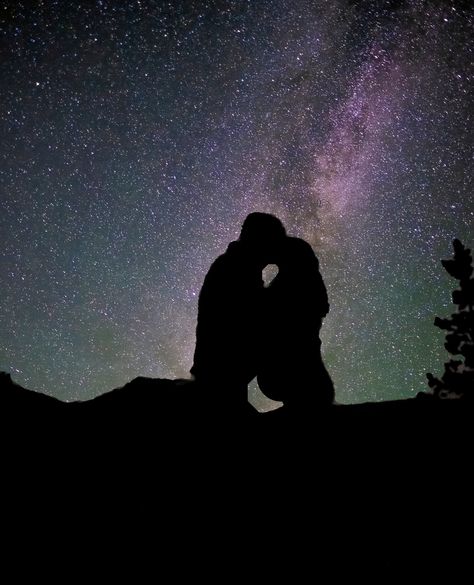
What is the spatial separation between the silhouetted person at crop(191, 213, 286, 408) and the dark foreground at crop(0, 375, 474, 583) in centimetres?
193

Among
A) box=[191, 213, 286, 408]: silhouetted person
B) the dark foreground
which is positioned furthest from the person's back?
the dark foreground

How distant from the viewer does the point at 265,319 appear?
32.3 ft

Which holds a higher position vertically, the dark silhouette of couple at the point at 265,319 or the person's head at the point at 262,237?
the person's head at the point at 262,237

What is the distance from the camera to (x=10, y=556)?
5512 millimetres

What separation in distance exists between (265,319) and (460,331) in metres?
4.28

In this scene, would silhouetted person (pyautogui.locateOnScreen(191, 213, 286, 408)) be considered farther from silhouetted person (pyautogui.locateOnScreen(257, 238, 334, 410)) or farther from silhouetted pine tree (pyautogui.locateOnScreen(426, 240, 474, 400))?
silhouetted pine tree (pyautogui.locateOnScreen(426, 240, 474, 400))

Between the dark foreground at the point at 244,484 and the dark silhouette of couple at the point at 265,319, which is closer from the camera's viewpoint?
the dark foreground at the point at 244,484

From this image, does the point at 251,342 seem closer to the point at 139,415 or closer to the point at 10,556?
the point at 139,415

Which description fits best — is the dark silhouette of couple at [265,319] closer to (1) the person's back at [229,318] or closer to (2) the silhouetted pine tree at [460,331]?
(1) the person's back at [229,318]

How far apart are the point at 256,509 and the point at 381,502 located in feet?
6.13

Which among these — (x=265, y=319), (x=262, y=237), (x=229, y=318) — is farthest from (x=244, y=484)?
(x=262, y=237)

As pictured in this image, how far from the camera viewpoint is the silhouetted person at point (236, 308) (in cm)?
940

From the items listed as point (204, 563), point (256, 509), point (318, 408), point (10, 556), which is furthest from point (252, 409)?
point (10, 556)

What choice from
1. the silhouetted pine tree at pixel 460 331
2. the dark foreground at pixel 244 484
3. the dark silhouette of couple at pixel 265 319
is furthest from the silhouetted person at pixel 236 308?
the silhouetted pine tree at pixel 460 331
